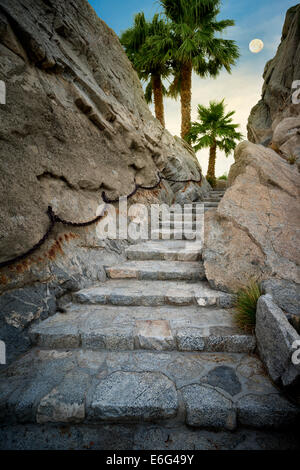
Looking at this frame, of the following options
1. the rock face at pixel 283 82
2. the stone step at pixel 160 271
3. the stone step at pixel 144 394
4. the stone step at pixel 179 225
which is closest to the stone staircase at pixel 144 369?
the stone step at pixel 144 394

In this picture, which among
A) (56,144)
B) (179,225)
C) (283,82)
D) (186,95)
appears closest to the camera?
(56,144)

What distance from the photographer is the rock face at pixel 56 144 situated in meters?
2.07

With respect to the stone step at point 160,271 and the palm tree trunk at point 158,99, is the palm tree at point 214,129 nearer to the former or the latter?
the palm tree trunk at point 158,99

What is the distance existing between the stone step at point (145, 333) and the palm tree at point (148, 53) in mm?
11024

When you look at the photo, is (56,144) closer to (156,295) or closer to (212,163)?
(156,295)

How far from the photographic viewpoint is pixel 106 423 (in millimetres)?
1375

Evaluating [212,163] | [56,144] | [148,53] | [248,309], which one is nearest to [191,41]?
[148,53]

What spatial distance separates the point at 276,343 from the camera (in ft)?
4.98

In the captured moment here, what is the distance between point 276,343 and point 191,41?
12600 mm

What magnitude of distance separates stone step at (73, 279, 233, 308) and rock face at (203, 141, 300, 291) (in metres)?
0.20

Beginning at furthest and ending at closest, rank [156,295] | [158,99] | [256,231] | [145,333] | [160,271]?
[158,99] → [160,271] → [256,231] → [156,295] → [145,333]

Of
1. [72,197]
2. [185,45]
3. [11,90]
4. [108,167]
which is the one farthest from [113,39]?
[185,45]

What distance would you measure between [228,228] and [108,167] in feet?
8.13

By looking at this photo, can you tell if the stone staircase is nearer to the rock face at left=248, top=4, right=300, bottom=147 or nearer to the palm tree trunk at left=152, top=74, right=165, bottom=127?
the rock face at left=248, top=4, right=300, bottom=147
